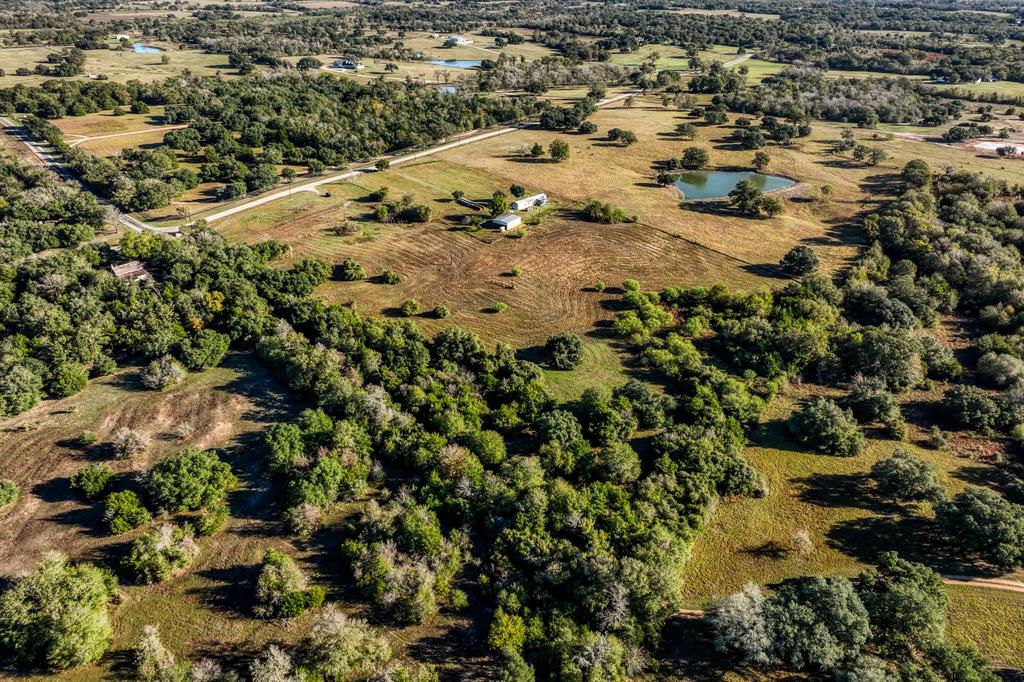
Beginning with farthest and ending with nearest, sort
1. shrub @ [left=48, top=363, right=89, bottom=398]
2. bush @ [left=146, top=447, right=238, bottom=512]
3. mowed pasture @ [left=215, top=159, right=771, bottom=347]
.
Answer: mowed pasture @ [left=215, top=159, right=771, bottom=347] < shrub @ [left=48, top=363, right=89, bottom=398] < bush @ [left=146, top=447, right=238, bottom=512]

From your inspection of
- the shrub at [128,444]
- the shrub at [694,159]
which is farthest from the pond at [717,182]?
the shrub at [128,444]

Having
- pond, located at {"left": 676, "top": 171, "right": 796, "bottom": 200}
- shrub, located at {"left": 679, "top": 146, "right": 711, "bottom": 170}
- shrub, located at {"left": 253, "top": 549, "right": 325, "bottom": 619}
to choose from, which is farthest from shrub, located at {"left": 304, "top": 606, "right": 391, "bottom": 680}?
shrub, located at {"left": 679, "top": 146, "right": 711, "bottom": 170}

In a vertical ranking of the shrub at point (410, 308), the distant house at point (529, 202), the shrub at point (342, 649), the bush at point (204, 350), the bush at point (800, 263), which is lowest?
the shrub at point (342, 649)

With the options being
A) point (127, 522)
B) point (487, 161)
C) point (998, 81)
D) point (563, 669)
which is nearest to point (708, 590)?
point (563, 669)

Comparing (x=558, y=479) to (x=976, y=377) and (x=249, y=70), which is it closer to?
(x=976, y=377)

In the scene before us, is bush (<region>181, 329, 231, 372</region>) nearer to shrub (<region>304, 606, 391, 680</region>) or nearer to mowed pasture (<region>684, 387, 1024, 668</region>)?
shrub (<region>304, 606, 391, 680</region>)

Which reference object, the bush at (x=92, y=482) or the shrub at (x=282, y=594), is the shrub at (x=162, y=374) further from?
the shrub at (x=282, y=594)

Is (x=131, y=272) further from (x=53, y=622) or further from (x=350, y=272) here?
(x=53, y=622)
